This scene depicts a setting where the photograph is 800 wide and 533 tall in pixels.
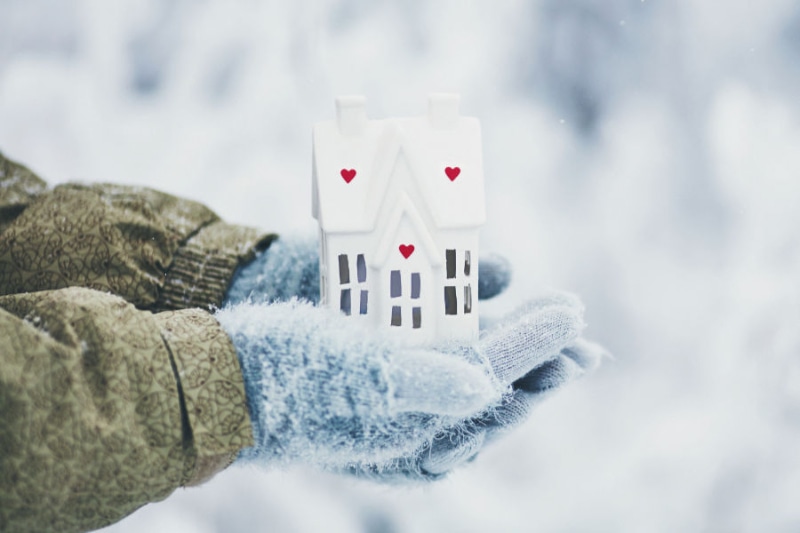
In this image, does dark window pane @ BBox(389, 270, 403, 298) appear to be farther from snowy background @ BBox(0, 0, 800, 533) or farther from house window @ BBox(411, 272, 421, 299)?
snowy background @ BBox(0, 0, 800, 533)

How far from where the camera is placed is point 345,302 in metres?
0.71

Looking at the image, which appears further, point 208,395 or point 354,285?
point 354,285

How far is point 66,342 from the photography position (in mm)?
557

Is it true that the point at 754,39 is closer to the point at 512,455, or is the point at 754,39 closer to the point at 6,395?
the point at 512,455

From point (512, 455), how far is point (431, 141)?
871 millimetres

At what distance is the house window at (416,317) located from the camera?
698 millimetres

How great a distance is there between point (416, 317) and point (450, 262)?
0.06m

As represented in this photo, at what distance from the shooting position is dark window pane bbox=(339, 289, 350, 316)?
0.71 metres

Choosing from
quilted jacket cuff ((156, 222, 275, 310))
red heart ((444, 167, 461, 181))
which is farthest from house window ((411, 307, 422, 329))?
quilted jacket cuff ((156, 222, 275, 310))

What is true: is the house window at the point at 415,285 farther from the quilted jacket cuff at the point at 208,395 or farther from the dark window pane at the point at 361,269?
the quilted jacket cuff at the point at 208,395

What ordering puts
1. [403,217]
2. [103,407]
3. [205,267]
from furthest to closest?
[205,267] < [403,217] < [103,407]

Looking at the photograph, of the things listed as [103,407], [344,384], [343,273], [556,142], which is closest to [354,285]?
[343,273]

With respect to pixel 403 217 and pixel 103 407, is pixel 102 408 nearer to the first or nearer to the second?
pixel 103 407

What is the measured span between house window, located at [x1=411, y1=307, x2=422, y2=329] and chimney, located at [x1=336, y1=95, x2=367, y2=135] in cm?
16
